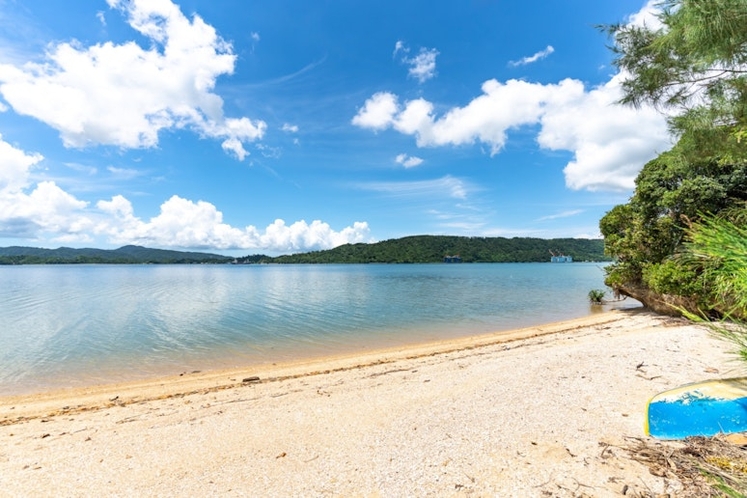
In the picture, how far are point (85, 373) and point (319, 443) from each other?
1185 centimetres

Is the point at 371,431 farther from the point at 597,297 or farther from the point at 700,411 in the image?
the point at 597,297

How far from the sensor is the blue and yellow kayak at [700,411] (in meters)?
4.49

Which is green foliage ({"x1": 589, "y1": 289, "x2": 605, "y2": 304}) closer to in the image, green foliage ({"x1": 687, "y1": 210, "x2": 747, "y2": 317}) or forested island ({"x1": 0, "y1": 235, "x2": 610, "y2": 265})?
green foliage ({"x1": 687, "y1": 210, "x2": 747, "y2": 317})

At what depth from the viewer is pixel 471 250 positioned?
6865 inches

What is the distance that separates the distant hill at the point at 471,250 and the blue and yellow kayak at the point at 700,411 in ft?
528

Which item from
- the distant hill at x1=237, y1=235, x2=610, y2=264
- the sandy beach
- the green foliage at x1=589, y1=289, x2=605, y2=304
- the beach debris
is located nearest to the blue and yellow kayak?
the beach debris

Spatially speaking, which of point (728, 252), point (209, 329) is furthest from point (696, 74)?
point (209, 329)

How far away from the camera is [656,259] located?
17578 millimetres

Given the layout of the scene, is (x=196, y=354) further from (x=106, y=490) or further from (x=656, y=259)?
(x=656, y=259)

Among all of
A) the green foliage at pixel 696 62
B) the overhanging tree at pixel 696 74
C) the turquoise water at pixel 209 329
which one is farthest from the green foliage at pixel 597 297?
the green foliage at pixel 696 62

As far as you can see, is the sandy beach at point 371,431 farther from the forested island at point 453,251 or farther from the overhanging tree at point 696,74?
the forested island at point 453,251

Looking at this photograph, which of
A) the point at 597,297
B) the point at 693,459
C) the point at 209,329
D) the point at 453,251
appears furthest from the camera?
the point at 453,251

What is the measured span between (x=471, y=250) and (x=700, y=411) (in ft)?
575

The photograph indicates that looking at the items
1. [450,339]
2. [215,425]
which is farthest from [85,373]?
[450,339]
